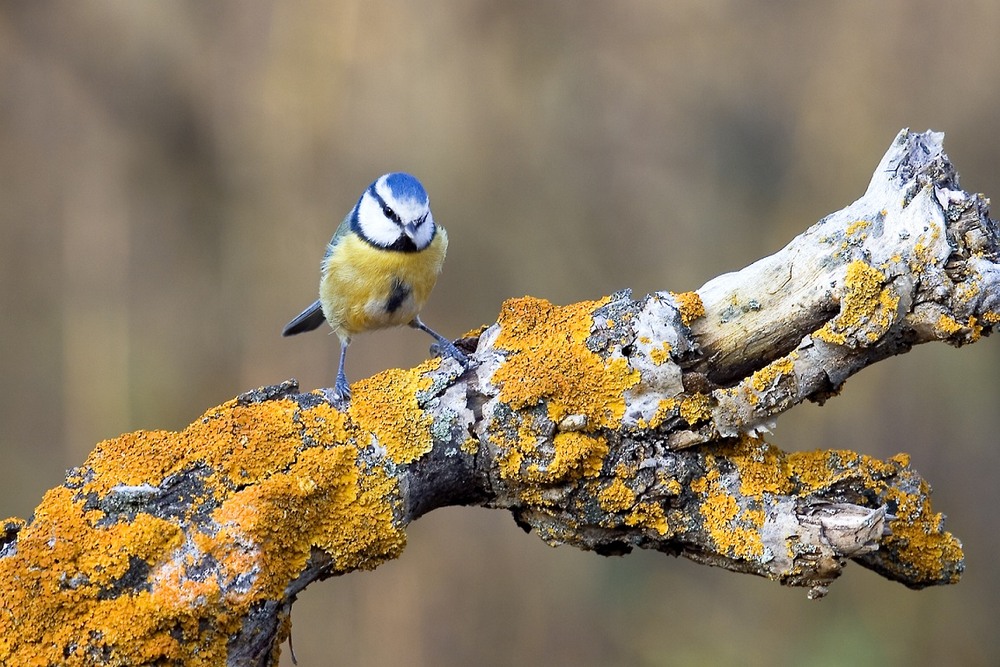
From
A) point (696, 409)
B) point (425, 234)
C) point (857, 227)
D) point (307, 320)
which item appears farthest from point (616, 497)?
point (307, 320)

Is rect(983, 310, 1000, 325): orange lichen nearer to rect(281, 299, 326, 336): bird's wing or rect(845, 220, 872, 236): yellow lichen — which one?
rect(845, 220, 872, 236): yellow lichen

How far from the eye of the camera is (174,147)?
3326 mm

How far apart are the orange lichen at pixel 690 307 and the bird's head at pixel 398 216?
700mm

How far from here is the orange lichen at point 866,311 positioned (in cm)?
145

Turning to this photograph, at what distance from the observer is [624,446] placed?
4.87 feet

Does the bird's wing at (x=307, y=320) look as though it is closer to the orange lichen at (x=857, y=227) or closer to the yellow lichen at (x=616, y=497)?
the yellow lichen at (x=616, y=497)

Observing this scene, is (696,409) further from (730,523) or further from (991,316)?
(991,316)

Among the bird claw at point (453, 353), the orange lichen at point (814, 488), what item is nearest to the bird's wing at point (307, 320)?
the bird claw at point (453, 353)

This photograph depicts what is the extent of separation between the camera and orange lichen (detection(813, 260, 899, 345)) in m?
1.45

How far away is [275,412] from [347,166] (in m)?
1.95

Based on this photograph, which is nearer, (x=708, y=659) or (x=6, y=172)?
(x=708, y=659)

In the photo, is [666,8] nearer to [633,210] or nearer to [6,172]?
[633,210]

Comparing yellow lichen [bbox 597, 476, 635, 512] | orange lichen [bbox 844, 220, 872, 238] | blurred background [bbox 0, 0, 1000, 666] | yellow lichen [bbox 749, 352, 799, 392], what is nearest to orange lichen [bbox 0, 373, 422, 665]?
yellow lichen [bbox 597, 476, 635, 512]

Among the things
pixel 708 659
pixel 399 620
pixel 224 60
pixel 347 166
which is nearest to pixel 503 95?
pixel 347 166
